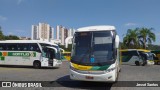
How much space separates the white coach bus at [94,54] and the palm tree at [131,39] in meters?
51.1

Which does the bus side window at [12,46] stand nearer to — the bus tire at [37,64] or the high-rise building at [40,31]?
the bus tire at [37,64]

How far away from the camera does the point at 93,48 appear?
12.7m

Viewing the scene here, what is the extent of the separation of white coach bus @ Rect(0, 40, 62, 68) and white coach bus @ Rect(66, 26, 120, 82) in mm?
12952

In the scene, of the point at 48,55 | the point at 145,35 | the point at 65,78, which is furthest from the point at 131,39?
the point at 65,78

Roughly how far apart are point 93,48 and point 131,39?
172ft

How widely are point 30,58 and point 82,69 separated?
605 inches

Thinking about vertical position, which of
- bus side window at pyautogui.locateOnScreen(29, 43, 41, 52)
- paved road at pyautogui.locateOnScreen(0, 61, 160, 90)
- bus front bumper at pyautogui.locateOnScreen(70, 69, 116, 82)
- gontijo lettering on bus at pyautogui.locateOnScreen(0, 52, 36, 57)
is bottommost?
paved road at pyautogui.locateOnScreen(0, 61, 160, 90)

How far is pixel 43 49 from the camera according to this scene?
85.6ft

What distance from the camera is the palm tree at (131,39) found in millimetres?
62938

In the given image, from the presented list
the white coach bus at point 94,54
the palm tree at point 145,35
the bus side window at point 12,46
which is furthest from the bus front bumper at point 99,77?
the palm tree at point 145,35

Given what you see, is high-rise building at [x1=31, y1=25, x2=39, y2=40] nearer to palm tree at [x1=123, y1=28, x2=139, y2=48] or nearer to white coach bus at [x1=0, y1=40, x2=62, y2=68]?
palm tree at [x1=123, y1=28, x2=139, y2=48]

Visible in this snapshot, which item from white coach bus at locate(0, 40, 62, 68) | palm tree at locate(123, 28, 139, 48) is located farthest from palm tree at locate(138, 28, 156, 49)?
white coach bus at locate(0, 40, 62, 68)

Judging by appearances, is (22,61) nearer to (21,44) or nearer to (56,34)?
(21,44)

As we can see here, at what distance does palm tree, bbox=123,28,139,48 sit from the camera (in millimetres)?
62938
